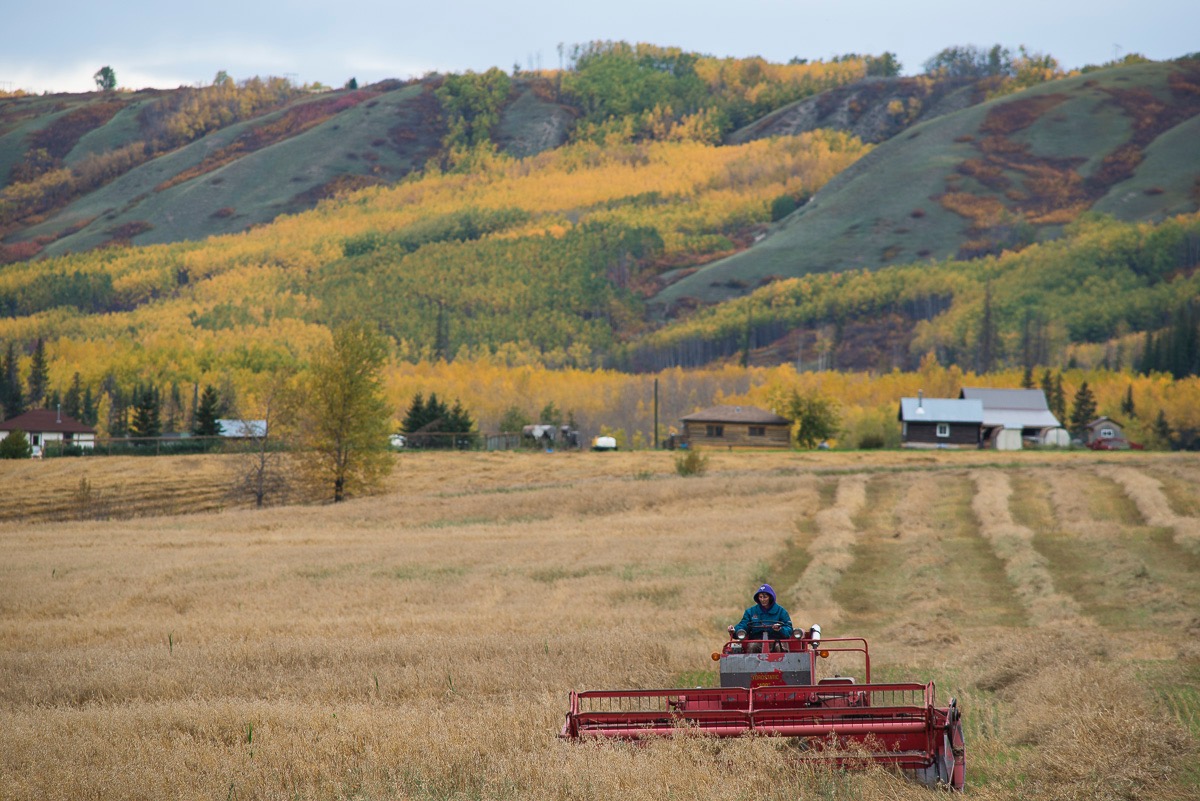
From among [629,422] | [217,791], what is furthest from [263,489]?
[629,422]

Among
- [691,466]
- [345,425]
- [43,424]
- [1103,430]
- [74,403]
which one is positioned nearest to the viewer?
[691,466]

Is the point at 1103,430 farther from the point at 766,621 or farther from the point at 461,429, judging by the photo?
the point at 766,621

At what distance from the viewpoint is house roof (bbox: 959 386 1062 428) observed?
130m

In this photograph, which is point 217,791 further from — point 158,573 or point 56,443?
point 56,443

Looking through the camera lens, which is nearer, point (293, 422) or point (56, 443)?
point (293, 422)

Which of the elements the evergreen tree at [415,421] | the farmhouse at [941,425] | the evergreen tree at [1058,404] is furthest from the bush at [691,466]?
the evergreen tree at [1058,404]

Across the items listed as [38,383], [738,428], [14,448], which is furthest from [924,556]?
[38,383]

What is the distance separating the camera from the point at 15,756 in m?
13.7

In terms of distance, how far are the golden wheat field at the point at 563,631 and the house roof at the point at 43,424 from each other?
67705mm

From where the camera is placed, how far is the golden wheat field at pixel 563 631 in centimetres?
1295

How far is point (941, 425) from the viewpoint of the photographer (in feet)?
401

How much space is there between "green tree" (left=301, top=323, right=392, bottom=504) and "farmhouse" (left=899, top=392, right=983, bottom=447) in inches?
2500

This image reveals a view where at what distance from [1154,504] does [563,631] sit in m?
34.9

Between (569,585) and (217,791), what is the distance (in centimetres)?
2125
